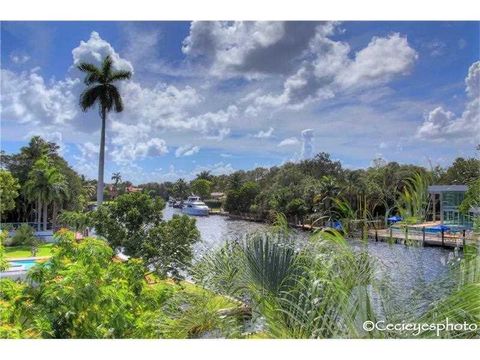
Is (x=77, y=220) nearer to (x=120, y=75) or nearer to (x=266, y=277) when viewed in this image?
(x=120, y=75)

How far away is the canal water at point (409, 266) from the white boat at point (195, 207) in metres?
0.81

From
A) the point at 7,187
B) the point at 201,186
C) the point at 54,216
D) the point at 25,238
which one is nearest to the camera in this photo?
the point at 201,186

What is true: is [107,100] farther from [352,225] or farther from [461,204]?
[461,204]

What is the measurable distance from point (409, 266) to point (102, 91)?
288 centimetres

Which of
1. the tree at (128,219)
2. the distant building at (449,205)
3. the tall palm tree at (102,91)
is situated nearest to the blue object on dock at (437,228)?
the distant building at (449,205)

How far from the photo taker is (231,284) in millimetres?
3422

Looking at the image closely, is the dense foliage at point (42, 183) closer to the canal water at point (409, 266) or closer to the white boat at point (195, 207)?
the white boat at point (195, 207)

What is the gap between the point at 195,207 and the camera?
4961 millimetres

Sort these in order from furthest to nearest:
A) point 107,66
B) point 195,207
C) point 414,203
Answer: point 195,207 → point 107,66 → point 414,203

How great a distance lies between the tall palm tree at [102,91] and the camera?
4.19 m

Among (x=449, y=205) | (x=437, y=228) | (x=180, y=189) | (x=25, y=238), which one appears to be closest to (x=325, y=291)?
(x=437, y=228)

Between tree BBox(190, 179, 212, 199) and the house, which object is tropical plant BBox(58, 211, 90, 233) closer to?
the house

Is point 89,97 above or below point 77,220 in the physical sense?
above

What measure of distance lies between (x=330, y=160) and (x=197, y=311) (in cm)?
179
